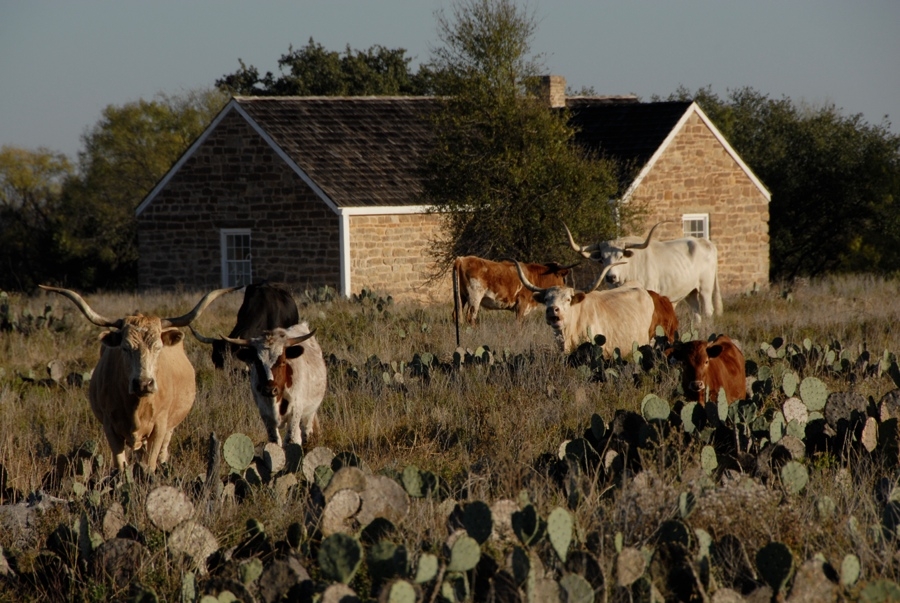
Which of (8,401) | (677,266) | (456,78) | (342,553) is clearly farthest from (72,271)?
(342,553)

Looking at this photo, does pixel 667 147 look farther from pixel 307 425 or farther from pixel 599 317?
pixel 307 425

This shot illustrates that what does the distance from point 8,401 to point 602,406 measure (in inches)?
227

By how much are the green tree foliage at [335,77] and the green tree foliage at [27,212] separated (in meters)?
8.84

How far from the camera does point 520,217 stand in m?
19.0

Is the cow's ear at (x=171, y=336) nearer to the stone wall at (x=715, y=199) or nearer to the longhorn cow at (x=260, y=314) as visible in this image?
the longhorn cow at (x=260, y=314)

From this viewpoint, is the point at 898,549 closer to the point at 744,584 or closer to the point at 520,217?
the point at 744,584

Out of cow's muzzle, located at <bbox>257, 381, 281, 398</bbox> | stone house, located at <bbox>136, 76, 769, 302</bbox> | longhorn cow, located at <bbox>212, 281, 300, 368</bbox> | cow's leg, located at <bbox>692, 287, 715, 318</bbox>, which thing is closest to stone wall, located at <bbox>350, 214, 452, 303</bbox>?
stone house, located at <bbox>136, 76, 769, 302</bbox>

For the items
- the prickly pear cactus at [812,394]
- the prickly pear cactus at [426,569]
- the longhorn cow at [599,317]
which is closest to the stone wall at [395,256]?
the longhorn cow at [599,317]

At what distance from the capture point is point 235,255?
84.8ft

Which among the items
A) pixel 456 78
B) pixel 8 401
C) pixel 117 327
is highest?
pixel 456 78

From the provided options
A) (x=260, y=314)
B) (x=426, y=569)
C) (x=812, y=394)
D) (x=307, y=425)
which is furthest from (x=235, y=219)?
(x=426, y=569)

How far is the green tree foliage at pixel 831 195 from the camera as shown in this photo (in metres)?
31.2

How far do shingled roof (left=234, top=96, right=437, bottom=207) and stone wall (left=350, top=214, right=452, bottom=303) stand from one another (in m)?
0.52

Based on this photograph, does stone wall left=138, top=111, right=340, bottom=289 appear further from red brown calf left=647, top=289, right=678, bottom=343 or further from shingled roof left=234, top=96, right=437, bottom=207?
red brown calf left=647, top=289, right=678, bottom=343
